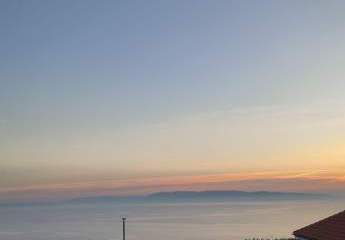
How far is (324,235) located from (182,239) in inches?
2516

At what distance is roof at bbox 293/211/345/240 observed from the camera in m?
19.8

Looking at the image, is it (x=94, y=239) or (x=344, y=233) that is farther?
(x=94, y=239)

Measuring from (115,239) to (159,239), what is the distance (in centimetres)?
821

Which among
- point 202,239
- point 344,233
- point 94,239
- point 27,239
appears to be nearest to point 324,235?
point 344,233

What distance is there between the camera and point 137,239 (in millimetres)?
85688

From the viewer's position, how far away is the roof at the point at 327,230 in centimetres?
1985

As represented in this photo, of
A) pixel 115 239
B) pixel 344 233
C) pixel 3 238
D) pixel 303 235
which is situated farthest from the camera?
pixel 3 238

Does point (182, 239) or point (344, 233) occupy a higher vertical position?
point (344, 233)

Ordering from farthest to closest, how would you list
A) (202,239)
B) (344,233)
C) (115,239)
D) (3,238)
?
1. (3,238)
2. (115,239)
3. (202,239)
4. (344,233)

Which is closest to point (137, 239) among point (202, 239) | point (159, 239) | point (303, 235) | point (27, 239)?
point (159, 239)

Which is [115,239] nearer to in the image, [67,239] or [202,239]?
[67,239]

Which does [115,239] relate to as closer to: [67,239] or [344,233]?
[67,239]

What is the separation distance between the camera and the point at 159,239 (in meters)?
84.2

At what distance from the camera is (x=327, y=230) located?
20.8 metres
